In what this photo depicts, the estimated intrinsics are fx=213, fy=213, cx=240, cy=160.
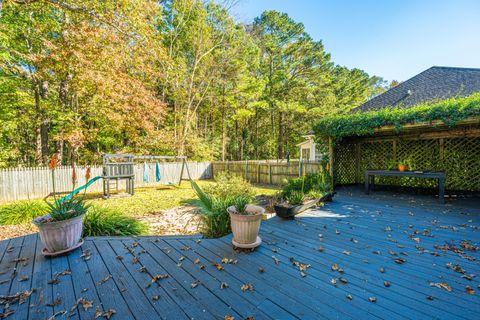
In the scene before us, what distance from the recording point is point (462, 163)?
6082 millimetres

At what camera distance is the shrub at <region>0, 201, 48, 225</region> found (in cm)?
468

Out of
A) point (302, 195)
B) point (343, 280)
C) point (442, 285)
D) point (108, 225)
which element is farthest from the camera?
point (302, 195)

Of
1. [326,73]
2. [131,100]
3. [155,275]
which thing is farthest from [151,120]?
[326,73]

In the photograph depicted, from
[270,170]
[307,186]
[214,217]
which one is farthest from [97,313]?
[270,170]

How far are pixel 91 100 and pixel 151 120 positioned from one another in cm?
304

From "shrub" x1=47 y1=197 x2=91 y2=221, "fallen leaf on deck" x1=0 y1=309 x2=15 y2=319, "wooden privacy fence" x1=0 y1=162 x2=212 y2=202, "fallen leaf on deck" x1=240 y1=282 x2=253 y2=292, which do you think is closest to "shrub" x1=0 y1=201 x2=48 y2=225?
"shrub" x1=47 y1=197 x2=91 y2=221

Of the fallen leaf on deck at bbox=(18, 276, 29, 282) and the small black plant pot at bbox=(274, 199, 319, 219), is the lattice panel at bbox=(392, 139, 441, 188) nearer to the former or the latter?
the small black plant pot at bbox=(274, 199, 319, 219)

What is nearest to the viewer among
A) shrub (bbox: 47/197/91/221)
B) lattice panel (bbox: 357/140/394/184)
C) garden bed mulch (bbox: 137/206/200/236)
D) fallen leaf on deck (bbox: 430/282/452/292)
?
fallen leaf on deck (bbox: 430/282/452/292)

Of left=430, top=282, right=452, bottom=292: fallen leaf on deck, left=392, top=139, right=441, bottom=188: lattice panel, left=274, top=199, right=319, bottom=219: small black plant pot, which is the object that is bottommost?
left=430, top=282, right=452, bottom=292: fallen leaf on deck

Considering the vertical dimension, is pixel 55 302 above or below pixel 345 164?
below

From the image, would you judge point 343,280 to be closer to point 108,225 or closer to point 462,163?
point 108,225

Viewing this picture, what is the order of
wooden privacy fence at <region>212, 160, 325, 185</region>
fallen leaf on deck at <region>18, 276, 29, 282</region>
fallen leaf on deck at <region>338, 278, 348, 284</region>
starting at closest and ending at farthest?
fallen leaf on deck at <region>338, 278, 348, 284</region>
fallen leaf on deck at <region>18, 276, 29, 282</region>
wooden privacy fence at <region>212, 160, 325, 185</region>

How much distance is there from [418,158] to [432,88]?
3203mm

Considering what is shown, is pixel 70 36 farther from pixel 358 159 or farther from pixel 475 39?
pixel 475 39
